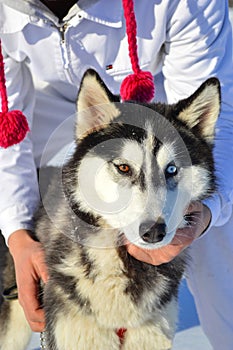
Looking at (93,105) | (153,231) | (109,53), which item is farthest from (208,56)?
(153,231)

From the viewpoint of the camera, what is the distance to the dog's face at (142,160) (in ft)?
5.19

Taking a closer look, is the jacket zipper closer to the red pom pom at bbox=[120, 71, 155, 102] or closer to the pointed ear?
the red pom pom at bbox=[120, 71, 155, 102]

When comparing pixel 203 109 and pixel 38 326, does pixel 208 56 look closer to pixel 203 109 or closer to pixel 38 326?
pixel 203 109

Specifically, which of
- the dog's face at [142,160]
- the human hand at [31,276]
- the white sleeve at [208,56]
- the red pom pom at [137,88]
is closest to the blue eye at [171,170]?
the dog's face at [142,160]

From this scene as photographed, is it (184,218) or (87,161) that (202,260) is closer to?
(184,218)

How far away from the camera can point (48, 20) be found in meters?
2.08

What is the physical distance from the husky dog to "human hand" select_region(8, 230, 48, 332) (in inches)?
2.7

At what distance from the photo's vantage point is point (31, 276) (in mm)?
2004

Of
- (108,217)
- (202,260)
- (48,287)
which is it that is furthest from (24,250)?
(202,260)

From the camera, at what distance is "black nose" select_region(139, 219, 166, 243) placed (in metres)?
1.55

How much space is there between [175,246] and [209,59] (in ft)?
2.17

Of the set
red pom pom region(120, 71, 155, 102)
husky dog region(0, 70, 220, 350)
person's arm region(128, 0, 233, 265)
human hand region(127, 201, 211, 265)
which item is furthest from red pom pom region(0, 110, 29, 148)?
person's arm region(128, 0, 233, 265)

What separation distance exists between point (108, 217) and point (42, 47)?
0.72 meters

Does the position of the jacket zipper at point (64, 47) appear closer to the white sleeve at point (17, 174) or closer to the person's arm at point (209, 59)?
the white sleeve at point (17, 174)
